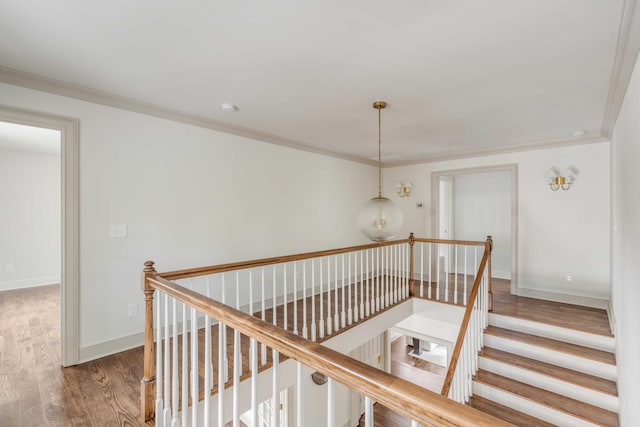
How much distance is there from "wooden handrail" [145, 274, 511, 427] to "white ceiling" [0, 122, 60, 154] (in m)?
4.24

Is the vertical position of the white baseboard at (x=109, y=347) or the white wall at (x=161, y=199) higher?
the white wall at (x=161, y=199)

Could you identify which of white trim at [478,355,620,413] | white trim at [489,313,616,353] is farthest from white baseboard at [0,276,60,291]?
white trim at [489,313,616,353]

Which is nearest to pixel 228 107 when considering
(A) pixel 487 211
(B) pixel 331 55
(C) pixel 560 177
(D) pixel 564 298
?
(B) pixel 331 55

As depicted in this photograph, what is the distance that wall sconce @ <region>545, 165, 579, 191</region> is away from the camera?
4358mm

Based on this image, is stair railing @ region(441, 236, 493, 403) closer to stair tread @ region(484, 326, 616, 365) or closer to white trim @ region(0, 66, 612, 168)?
stair tread @ region(484, 326, 616, 365)

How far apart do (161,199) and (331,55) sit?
7.36ft

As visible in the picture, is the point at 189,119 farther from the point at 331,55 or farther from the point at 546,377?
the point at 546,377

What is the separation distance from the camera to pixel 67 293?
2604mm

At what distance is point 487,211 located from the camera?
6352 mm

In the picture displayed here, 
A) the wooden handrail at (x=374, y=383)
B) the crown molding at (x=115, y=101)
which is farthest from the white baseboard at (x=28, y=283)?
the wooden handrail at (x=374, y=383)

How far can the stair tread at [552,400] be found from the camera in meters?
2.83

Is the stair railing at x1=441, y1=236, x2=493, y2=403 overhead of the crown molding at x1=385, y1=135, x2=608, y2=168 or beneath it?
beneath

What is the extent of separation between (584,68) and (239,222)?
3626mm

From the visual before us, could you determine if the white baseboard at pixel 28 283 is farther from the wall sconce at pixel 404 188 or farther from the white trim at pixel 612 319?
the white trim at pixel 612 319
